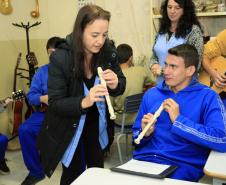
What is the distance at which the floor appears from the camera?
2906 mm

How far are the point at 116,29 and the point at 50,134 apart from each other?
8.73 ft

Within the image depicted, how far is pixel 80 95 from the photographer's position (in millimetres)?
1751

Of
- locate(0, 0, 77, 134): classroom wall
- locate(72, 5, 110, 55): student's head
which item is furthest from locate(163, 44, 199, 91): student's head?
locate(0, 0, 77, 134): classroom wall

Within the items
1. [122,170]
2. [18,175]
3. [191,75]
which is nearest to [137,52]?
[18,175]

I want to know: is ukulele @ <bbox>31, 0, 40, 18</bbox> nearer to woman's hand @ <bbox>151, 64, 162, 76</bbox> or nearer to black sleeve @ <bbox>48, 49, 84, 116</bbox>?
woman's hand @ <bbox>151, 64, 162, 76</bbox>

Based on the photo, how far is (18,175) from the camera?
10.0ft

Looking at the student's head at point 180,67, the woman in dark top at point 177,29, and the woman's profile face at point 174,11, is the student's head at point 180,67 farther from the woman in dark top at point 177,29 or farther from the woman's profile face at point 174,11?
the woman's profile face at point 174,11

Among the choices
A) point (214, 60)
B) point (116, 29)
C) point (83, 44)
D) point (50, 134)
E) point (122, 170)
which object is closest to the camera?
point (122, 170)

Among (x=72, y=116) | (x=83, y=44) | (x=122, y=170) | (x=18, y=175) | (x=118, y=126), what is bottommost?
(x=18, y=175)

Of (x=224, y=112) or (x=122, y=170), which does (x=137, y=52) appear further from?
(x=122, y=170)

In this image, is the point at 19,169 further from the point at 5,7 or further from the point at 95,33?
the point at 95,33

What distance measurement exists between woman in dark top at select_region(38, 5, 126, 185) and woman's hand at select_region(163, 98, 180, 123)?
26cm

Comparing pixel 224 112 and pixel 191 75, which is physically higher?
pixel 191 75

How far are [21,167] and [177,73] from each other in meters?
2.04
